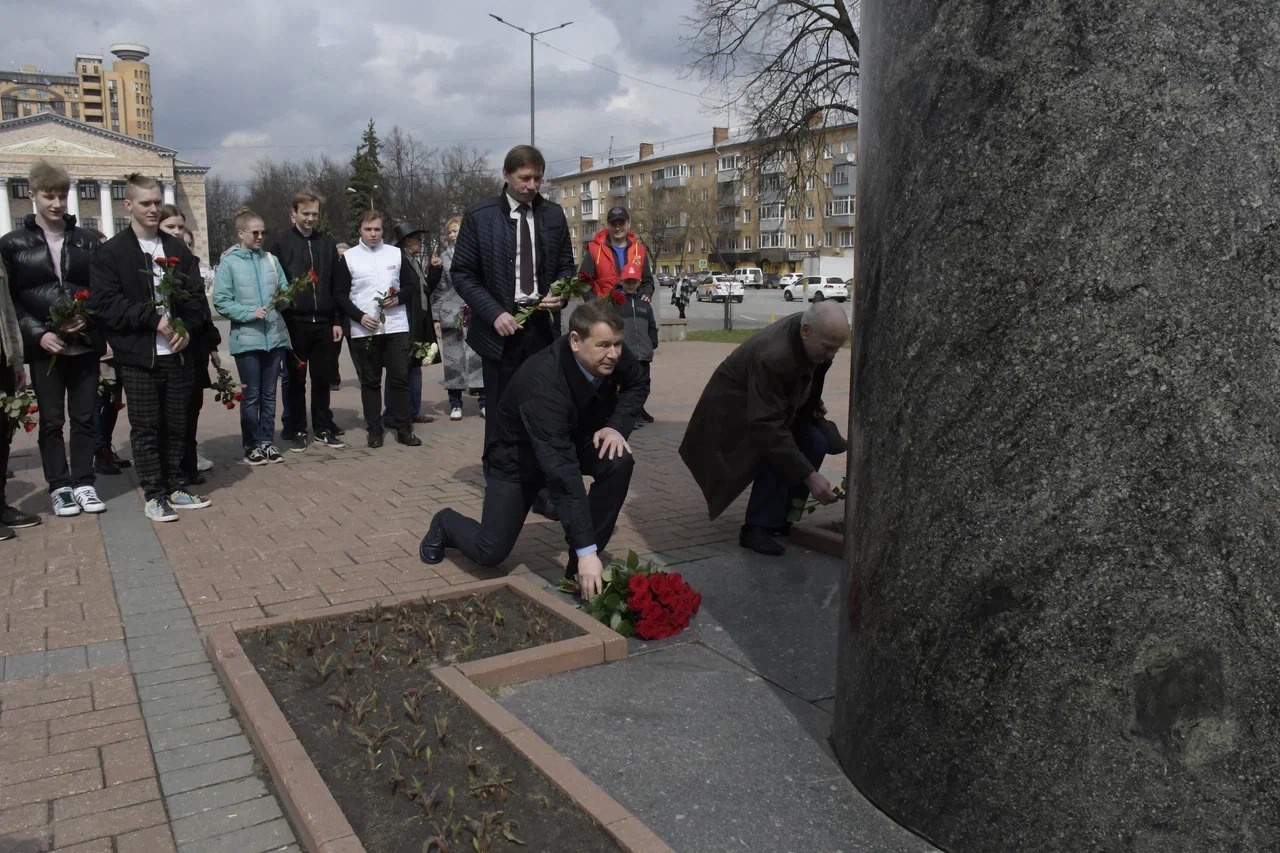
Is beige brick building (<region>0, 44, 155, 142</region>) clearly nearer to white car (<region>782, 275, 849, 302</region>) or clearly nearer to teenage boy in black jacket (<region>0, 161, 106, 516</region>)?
white car (<region>782, 275, 849, 302</region>)

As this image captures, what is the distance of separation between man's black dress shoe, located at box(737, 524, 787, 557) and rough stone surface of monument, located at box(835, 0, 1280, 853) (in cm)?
275

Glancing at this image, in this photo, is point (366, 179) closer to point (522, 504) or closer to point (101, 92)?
point (522, 504)

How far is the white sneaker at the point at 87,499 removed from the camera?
6.30 meters

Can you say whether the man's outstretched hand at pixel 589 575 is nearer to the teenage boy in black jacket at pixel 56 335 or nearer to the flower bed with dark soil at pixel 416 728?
the flower bed with dark soil at pixel 416 728

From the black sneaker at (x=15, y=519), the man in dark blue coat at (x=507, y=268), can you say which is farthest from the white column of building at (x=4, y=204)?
the man in dark blue coat at (x=507, y=268)

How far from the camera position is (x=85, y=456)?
6344mm

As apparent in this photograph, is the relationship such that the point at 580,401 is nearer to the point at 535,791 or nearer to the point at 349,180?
the point at 535,791

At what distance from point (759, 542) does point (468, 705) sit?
94.4 inches

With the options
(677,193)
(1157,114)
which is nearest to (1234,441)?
(1157,114)

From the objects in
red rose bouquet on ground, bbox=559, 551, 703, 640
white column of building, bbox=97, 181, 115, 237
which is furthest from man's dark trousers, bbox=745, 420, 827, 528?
white column of building, bbox=97, 181, 115, 237

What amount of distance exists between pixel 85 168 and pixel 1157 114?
10839 cm

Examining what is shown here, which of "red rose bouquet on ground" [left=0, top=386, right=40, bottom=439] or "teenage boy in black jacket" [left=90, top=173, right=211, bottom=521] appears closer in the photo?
"red rose bouquet on ground" [left=0, top=386, right=40, bottom=439]

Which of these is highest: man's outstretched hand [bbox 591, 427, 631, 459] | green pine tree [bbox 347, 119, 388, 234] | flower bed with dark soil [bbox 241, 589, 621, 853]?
green pine tree [bbox 347, 119, 388, 234]

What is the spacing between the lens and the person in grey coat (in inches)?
409
